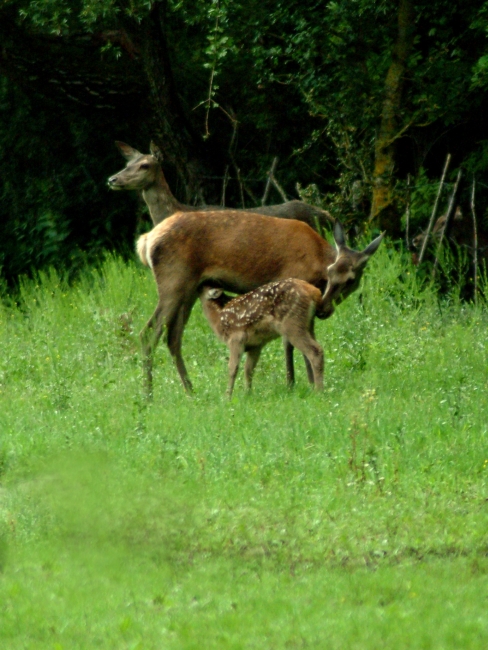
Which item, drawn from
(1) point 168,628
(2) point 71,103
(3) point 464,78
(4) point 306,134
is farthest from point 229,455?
(2) point 71,103

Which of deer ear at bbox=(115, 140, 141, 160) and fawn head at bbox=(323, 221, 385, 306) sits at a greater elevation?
deer ear at bbox=(115, 140, 141, 160)

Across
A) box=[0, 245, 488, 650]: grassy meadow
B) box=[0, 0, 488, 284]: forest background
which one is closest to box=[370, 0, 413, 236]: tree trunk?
box=[0, 0, 488, 284]: forest background

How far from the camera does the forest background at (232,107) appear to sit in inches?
579

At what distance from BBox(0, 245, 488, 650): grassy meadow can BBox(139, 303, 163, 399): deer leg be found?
0.23 m

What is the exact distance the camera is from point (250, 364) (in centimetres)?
973

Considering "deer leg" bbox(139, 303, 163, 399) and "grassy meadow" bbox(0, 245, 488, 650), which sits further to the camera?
"deer leg" bbox(139, 303, 163, 399)

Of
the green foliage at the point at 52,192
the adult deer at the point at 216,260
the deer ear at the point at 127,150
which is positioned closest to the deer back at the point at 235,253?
the adult deer at the point at 216,260

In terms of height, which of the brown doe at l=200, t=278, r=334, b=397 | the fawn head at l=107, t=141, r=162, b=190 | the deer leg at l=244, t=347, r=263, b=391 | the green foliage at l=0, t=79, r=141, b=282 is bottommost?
the green foliage at l=0, t=79, r=141, b=282

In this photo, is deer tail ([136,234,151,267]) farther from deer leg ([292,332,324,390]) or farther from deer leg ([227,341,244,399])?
deer leg ([292,332,324,390])

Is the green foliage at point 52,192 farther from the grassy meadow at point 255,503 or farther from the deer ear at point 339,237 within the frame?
the deer ear at point 339,237

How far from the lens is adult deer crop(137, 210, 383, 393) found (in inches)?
393

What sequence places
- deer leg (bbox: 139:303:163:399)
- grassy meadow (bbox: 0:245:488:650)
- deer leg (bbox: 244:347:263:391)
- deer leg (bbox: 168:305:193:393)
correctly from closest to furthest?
1. grassy meadow (bbox: 0:245:488:650)
2. deer leg (bbox: 244:347:263:391)
3. deer leg (bbox: 139:303:163:399)
4. deer leg (bbox: 168:305:193:393)

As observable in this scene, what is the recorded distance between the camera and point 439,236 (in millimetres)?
14219

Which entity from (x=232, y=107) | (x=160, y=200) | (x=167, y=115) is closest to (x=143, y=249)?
(x=160, y=200)
